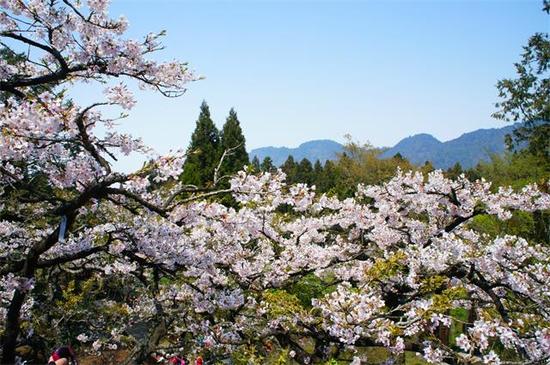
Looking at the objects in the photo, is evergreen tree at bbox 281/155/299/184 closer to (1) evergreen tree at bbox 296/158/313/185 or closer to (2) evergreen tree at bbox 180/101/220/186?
(1) evergreen tree at bbox 296/158/313/185

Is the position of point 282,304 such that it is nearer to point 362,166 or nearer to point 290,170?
point 362,166

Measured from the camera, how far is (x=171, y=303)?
8.25 m

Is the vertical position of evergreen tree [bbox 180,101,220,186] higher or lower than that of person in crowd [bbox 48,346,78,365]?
higher

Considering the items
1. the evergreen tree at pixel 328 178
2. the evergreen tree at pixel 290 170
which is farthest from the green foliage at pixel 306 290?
the evergreen tree at pixel 290 170

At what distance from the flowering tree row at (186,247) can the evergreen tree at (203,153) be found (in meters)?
32.1

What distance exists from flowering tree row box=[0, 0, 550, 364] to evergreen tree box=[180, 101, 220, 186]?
32.1 metres

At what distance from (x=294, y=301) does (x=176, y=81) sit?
3442 mm

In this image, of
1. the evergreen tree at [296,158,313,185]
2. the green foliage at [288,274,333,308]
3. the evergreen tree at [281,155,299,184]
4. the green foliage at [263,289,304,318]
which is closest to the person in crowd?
the green foliage at [263,289,304,318]

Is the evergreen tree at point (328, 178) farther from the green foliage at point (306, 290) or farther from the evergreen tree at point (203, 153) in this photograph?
the green foliage at point (306, 290)

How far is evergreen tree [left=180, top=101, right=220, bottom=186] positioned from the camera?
134ft

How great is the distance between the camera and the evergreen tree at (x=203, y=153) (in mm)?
40969

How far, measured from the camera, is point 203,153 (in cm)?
4288

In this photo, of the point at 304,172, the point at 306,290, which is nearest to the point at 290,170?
the point at 304,172

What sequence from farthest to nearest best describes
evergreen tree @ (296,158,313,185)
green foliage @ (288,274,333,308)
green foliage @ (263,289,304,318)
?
evergreen tree @ (296,158,313,185) → green foliage @ (288,274,333,308) → green foliage @ (263,289,304,318)
